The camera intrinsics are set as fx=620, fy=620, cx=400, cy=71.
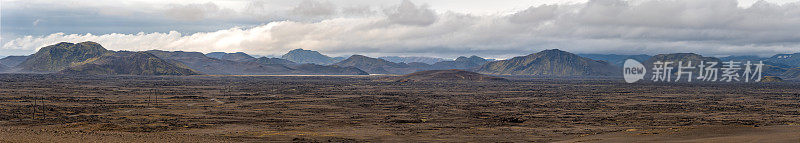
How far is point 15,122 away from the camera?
50.2m

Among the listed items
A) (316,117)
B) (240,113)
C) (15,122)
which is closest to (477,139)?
(316,117)

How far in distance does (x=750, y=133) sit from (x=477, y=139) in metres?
18.6

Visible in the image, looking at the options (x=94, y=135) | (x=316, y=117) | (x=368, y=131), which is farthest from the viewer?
(x=316, y=117)

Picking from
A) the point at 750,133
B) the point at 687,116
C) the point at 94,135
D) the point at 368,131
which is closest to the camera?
the point at 94,135

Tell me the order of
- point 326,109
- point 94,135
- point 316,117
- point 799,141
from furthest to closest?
point 326,109 → point 316,117 → point 94,135 → point 799,141

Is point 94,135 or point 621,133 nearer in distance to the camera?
point 94,135

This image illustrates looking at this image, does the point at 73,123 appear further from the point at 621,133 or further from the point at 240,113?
the point at 621,133

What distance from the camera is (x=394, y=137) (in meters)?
41.8

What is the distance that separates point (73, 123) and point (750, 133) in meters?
49.9

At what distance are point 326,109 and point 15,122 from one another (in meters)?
31.2

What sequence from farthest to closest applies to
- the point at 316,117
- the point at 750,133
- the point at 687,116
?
the point at 687,116, the point at 316,117, the point at 750,133

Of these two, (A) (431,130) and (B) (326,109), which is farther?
(B) (326,109)

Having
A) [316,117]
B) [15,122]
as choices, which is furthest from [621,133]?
[15,122]

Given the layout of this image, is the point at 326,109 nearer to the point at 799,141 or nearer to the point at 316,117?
the point at 316,117
